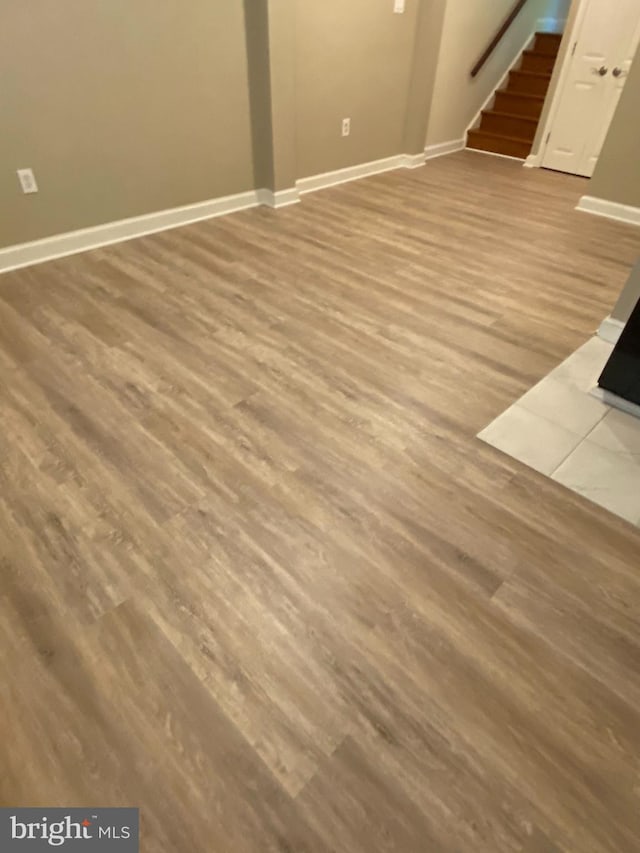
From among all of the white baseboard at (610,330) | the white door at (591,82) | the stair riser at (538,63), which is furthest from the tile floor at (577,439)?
the stair riser at (538,63)

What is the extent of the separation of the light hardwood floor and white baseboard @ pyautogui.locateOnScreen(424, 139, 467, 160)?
3137 millimetres

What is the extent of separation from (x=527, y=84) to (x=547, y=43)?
19.7 inches

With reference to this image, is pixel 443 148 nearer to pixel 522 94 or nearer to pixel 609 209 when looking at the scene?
pixel 522 94

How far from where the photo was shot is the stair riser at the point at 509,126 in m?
5.14

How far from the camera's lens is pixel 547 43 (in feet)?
17.6

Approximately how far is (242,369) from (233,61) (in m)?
2.37

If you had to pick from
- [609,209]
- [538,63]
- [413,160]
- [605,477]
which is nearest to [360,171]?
[413,160]

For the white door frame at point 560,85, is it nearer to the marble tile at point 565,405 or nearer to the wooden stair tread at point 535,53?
the wooden stair tread at point 535,53

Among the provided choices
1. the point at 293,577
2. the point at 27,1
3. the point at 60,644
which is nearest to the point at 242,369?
the point at 293,577

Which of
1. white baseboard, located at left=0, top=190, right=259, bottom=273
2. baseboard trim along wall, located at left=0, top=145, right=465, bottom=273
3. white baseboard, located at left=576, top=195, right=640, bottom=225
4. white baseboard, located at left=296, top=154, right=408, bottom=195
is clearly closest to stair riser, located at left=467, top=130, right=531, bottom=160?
white baseboard, located at left=296, top=154, right=408, bottom=195

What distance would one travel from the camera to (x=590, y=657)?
128 centimetres

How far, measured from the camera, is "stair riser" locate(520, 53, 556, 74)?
5277mm

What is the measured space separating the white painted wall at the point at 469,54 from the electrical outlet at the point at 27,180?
3686 mm

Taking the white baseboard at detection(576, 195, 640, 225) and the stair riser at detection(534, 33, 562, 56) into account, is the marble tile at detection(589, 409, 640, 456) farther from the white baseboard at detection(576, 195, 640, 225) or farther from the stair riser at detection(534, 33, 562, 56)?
the stair riser at detection(534, 33, 562, 56)
